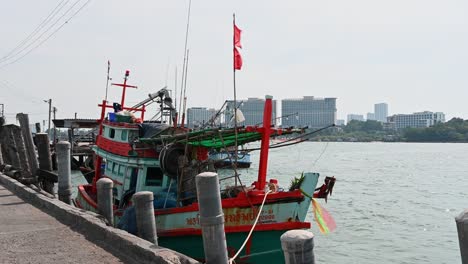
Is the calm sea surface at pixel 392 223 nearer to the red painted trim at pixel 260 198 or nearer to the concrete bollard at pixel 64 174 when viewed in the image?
the red painted trim at pixel 260 198

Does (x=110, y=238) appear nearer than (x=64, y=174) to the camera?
Yes

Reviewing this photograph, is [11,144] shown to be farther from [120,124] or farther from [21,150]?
[120,124]

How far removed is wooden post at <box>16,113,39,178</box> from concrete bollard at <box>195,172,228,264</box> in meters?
10.00

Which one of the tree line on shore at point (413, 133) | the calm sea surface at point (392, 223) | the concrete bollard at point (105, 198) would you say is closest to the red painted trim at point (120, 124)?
the concrete bollard at point (105, 198)

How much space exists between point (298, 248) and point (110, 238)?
3717 millimetres

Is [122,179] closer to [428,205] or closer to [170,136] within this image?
[170,136]

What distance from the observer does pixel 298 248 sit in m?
4.41

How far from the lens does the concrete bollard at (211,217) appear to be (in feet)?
19.7

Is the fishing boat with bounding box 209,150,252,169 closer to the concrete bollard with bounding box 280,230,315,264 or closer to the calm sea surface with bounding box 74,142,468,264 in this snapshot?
the calm sea surface with bounding box 74,142,468,264

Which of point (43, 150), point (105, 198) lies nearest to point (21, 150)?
point (43, 150)

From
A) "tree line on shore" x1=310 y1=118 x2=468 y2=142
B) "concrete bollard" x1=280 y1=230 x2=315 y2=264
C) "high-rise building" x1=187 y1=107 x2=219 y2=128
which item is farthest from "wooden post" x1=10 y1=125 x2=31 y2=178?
"tree line on shore" x1=310 y1=118 x2=468 y2=142

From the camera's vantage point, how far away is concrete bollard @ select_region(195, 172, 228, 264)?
236 inches

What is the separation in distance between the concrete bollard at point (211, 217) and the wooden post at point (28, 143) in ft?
32.8

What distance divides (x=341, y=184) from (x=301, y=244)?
121 ft
